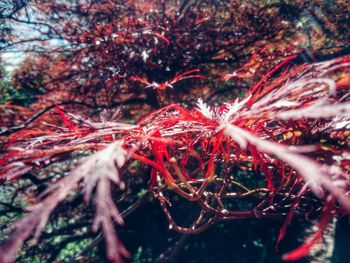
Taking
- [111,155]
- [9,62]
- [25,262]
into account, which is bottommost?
[25,262]

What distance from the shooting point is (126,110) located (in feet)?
11.7

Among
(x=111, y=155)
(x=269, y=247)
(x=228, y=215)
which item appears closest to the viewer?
(x=111, y=155)

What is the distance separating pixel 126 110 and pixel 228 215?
8.48 feet

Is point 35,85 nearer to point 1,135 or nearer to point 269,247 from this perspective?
point 1,135

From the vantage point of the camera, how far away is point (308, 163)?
490 millimetres

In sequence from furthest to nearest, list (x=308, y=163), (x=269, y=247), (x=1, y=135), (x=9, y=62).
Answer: (x=269, y=247), (x=9, y=62), (x=1, y=135), (x=308, y=163)

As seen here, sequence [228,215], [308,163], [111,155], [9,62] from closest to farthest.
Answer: [308,163] → [111,155] → [228,215] → [9,62]

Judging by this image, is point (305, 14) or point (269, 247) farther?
point (269, 247)

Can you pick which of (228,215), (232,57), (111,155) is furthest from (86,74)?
(111,155)

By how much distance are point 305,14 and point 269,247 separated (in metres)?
2.93

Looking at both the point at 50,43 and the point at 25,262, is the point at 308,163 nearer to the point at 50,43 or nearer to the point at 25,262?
the point at 50,43

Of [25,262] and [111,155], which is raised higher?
[111,155]

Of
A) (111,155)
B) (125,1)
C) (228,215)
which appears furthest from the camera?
(125,1)

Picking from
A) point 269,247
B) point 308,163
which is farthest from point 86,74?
point 269,247
